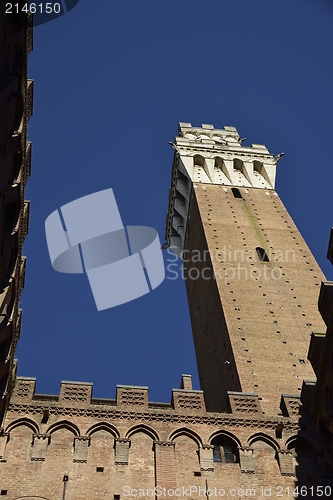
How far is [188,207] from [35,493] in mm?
22637

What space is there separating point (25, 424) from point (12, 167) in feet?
20.2

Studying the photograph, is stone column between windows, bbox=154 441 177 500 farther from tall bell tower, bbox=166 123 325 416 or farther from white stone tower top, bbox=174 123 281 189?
white stone tower top, bbox=174 123 281 189

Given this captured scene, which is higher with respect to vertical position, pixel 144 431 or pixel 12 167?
pixel 12 167

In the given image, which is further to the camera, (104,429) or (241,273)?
(241,273)

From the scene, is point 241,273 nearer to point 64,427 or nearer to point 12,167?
point 64,427

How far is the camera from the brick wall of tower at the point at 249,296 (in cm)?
2003

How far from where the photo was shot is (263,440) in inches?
611

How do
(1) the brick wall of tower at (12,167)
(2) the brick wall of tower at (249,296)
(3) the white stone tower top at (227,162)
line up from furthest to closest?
(3) the white stone tower top at (227,162) → (2) the brick wall of tower at (249,296) → (1) the brick wall of tower at (12,167)

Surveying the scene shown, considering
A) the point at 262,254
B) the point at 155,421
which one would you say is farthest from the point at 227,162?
the point at 155,421

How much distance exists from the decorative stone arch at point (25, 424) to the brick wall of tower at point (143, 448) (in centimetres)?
2

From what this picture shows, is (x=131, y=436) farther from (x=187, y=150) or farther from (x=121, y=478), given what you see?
(x=187, y=150)

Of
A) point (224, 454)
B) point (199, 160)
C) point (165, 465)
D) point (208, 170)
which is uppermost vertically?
point (199, 160)

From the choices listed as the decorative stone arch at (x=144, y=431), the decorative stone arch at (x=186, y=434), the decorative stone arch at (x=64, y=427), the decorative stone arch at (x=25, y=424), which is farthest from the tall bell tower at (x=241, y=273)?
the decorative stone arch at (x=25, y=424)

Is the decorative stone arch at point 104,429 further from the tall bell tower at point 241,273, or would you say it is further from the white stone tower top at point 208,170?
the white stone tower top at point 208,170
